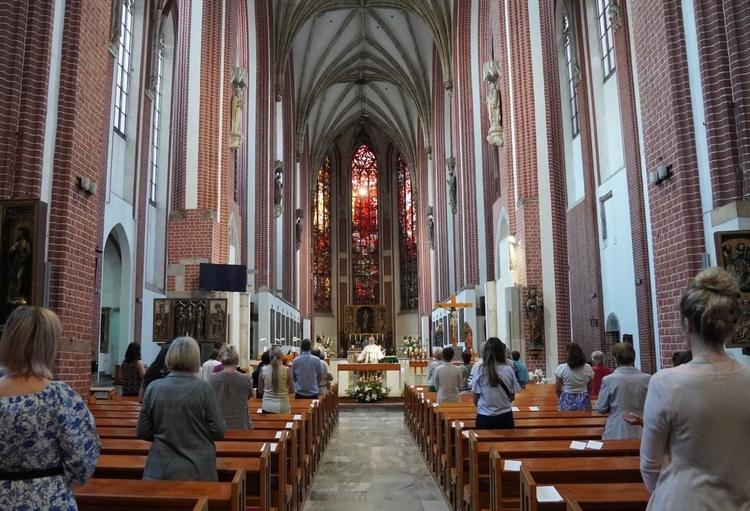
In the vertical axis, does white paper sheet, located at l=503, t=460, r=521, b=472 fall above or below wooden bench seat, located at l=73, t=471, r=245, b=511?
below

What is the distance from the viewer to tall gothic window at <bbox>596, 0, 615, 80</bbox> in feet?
52.1

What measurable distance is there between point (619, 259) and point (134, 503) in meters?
14.0

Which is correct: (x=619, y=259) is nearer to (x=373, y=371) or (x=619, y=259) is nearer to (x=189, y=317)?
(x=373, y=371)

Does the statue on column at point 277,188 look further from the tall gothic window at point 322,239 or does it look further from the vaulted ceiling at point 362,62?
the tall gothic window at point 322,239

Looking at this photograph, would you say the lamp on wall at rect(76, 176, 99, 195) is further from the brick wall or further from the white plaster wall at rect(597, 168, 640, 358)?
the white plaster wall at rect(597, 168, 640, 358)

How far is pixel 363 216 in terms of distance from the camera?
42344 millimetres

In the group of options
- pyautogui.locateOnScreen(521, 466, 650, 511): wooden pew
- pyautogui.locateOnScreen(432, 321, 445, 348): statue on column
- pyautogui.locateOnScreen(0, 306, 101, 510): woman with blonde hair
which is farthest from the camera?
pyautogui.locateOnScreen(432, 321, 445, 348): statue on column

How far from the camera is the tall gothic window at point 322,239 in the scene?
41.2 m

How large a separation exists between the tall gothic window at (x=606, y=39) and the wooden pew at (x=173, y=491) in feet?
50.3

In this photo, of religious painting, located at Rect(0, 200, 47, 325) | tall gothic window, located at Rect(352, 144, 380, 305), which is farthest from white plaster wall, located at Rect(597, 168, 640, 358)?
tall gothic window, located at Rect(352, 144, 380, 305)

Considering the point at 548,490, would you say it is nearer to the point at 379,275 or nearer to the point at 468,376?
the point at 468,376

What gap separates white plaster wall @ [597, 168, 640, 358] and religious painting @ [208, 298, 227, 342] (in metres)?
8.76

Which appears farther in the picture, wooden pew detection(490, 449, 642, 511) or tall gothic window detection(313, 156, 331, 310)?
tall gothic window detection(313, 156, 331, 310)

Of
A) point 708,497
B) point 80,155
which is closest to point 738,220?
point 708,497
